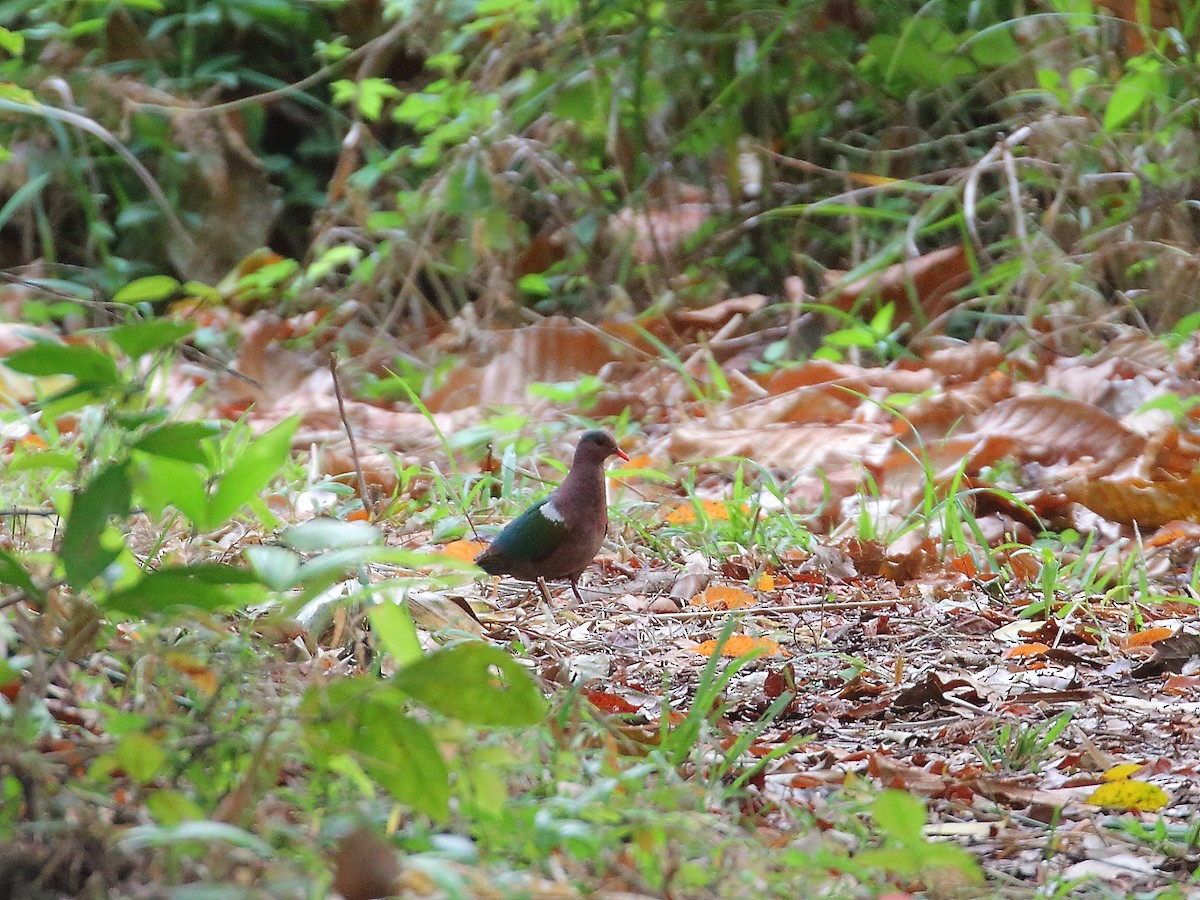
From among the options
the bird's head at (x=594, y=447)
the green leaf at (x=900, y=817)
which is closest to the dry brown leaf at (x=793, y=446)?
the bird's head at (x=594, y=447)

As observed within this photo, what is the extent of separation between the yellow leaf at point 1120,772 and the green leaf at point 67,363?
4.50ft

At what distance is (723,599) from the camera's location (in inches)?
110

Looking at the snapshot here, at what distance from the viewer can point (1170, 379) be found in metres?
4.06

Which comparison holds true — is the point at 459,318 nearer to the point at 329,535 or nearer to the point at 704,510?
the point at 704,510

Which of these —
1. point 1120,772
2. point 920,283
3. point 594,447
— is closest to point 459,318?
point 920,283

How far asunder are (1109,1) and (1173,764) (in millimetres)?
3669

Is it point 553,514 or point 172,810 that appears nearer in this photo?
point 172,810

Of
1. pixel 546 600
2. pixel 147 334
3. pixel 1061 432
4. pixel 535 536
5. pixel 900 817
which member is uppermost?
pixel 147 334

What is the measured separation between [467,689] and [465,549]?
5.82 feet

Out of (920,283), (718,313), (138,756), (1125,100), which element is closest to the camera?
(138,756)

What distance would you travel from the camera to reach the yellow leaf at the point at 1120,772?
1837 mm

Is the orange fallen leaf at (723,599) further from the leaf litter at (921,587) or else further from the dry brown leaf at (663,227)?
the dry brown leaf at (663,227)

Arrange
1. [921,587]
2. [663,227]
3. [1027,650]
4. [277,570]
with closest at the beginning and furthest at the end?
[277,570] → [1027,650] → [921,587] → [663,227]

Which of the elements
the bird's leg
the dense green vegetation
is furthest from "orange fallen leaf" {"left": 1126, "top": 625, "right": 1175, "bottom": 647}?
the bird's leg
